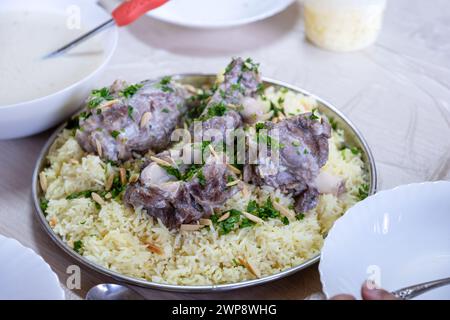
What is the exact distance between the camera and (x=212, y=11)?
9.99 ft

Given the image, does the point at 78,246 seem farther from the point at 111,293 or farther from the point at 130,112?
the point at 130,112

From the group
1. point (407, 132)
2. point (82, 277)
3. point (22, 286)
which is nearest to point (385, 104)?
point (407, 132)

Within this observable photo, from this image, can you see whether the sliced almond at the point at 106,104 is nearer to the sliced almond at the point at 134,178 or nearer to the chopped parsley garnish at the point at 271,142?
the sliced almond at the point at 134,178

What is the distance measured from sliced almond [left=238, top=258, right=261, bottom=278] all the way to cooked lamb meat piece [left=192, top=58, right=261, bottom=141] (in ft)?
1.51

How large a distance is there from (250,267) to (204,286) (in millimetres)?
166

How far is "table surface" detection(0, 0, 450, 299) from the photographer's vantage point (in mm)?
2006

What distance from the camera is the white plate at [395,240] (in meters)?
1.57

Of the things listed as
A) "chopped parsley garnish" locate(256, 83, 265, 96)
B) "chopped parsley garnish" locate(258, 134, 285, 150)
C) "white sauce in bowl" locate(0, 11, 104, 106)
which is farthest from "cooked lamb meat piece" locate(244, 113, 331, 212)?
"white sauce in bowl" locate(0, 11, 104, 106)

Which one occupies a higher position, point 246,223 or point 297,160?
point 297,160

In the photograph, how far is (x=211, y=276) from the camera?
171cm

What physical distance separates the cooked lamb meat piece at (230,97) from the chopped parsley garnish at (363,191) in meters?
0.52

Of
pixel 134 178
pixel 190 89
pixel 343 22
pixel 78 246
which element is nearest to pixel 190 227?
pixel 134 178
